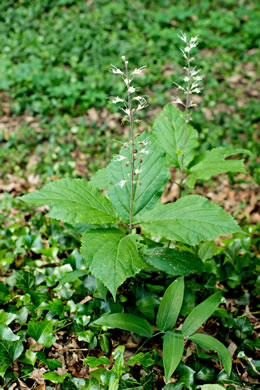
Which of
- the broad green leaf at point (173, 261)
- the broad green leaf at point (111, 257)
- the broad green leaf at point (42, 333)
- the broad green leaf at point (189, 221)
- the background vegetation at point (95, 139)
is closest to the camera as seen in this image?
the broad green leaf at point (111, 257)

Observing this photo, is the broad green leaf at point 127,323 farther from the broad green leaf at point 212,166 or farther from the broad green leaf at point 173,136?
the broad green leaf at point 173,136

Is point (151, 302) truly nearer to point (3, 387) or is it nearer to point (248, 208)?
point (3, 387)

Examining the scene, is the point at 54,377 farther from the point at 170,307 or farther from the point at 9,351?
the point at 170,307

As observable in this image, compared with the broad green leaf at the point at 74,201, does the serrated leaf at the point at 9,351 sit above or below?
below

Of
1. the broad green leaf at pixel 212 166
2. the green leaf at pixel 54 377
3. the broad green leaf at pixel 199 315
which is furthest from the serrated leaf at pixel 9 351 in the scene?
the broad green leaf at pixel 212 166

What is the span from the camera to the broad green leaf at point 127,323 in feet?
6.68

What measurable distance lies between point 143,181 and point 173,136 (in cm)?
52

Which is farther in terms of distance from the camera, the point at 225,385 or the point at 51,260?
the point at 51,260

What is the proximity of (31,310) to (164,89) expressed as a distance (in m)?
4.04

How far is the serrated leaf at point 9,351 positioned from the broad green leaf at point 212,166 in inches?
54.7

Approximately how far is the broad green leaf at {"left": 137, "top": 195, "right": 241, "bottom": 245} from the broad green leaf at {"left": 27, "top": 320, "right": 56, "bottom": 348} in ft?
2.85

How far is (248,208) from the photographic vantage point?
12.5 feet

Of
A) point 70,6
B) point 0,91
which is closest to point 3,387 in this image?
point 0,91

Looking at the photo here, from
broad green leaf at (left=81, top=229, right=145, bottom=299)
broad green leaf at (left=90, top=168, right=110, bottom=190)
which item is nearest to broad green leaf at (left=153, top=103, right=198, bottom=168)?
broad green leaf at (left=90, top=168, right=110, bottom=190)
